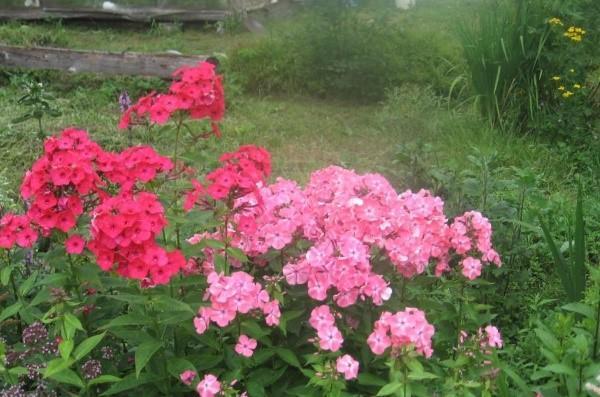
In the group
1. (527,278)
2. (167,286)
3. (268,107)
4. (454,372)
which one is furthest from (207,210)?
(268,107)

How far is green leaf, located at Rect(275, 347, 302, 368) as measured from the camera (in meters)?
2.42

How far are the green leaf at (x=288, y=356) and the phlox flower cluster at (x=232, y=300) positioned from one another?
6.7 inches

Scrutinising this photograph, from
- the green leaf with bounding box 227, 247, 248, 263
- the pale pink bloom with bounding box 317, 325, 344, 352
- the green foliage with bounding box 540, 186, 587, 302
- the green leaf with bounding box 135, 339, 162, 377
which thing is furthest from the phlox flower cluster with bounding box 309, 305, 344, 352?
the green foliage with bounding box 540, 186, 587, 302

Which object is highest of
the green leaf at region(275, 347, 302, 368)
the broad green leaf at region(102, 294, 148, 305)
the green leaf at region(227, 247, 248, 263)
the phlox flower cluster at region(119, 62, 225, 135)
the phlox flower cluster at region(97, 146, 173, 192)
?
the phlox flower cluster at region(119, 62, 225, 135)

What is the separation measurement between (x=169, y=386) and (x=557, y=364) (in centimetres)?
119

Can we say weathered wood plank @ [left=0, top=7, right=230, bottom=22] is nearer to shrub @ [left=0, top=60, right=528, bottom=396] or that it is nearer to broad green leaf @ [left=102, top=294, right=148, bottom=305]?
shrub @ [left=0, top=60, right=528, bottom=396]

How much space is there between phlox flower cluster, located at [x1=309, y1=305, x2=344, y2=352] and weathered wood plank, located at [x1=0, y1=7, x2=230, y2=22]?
799 centimetres

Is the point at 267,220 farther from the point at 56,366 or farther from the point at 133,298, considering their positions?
the point at 56,366

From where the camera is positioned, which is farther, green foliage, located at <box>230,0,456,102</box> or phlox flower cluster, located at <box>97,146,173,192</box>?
green foliage, located at <box>230,0,456,102</box>

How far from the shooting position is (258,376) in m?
2.49

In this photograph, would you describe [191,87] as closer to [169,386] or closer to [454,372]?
[169,386]

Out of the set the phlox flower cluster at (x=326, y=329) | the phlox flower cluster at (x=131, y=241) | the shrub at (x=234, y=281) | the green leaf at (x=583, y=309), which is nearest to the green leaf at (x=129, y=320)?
the shrub at (x=234, y=281)

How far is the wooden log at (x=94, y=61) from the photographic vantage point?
754 centimetres

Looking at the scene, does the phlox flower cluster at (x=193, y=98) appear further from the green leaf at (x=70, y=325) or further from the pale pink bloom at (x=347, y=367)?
the pale pink bloom at (x=347, y=367)
